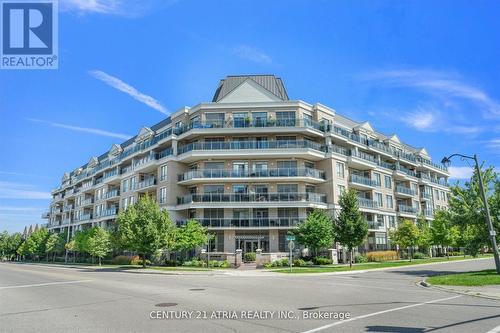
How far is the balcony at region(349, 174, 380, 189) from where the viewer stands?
48219 mm

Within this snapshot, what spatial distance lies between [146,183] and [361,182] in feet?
93.4

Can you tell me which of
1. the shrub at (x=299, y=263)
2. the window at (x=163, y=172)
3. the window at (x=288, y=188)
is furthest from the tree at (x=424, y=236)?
the window at (x=163, y=172)

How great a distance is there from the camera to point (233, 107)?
45688 mm

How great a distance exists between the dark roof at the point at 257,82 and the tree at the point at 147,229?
17.3 meters

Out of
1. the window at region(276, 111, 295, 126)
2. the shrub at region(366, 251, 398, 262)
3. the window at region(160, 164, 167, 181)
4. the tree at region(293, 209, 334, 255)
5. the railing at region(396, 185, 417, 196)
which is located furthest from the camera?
the railing at region(396, 185, 417, 196)

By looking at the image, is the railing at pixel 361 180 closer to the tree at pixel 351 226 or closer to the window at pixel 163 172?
the tree at pixel 351 226

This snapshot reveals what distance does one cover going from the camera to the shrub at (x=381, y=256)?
4637 centimetres

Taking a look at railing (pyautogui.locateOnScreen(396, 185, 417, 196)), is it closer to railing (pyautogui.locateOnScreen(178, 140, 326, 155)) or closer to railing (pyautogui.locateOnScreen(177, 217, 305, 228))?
railing (pyautogui.locateOnScreen(178, 140, 326, 155))

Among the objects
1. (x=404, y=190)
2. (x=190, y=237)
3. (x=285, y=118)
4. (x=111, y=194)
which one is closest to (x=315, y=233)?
(x=190, y=237)

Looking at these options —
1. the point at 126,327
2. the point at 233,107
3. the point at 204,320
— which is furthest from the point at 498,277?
the point at 233,107

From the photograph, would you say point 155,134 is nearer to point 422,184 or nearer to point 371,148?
point 371,148

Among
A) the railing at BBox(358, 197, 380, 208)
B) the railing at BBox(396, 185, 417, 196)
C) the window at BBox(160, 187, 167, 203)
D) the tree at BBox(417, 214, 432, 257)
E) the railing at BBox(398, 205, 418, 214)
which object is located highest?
the railing at BBox(396, 185, 417, 196)

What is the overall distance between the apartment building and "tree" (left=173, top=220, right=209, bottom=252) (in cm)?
290

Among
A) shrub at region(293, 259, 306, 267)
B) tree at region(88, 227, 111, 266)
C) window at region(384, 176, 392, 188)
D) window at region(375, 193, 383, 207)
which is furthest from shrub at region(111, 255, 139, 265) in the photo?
window at region(384, 176, 392, 188)
